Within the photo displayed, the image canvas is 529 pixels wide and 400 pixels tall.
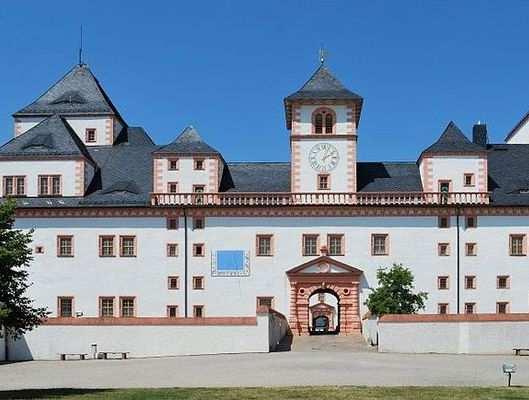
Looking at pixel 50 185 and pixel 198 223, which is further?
pixel 50 185

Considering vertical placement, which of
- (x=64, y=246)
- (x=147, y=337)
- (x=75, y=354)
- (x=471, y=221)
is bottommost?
(x=75, y=354)

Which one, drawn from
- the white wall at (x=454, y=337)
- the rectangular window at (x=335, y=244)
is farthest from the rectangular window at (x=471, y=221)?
the white wall at (x=454, y=337)

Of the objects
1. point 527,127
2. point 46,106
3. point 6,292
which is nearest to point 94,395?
point 6,292

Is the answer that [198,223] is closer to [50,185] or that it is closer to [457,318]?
[50,185]

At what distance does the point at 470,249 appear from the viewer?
2087 inches

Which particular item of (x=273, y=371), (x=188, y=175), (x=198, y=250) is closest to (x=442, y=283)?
(x=198, y=250)

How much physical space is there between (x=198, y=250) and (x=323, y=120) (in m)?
10.7

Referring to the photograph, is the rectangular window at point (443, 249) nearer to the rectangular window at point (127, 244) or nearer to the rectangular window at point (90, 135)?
the rectangular window at point (127, 244)

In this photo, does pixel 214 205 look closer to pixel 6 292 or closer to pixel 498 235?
pixel 498 235

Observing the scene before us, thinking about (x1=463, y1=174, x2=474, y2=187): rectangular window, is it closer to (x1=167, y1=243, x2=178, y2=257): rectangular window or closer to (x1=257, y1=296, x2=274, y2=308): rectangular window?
(x1=257, y1=296, x2=274, y2=308): rectangular window

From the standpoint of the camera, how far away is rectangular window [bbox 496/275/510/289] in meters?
52.7

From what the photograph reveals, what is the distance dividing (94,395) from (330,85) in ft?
114

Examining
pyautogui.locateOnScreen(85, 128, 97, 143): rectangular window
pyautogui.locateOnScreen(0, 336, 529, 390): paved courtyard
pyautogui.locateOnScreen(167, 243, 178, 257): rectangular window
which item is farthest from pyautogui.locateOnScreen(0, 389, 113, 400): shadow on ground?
pyautogui.locateOnScreen(85, 128, 97, 143): rectangular window

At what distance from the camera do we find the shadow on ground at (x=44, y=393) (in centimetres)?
2461
